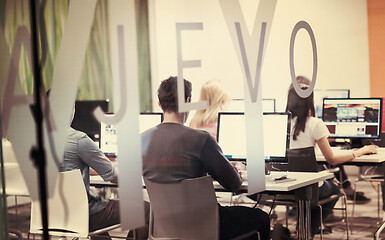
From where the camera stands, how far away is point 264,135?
3.61m

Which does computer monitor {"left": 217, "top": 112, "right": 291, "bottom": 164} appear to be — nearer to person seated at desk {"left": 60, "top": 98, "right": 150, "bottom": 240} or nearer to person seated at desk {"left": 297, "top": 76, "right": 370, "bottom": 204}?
person seated at desk {"left": 60, "top": 98, "right": 150, "bottom": 240}

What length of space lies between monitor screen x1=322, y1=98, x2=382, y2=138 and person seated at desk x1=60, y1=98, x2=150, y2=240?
2.72m

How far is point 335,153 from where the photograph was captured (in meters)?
4.75

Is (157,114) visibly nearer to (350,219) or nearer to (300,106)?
(300,106)

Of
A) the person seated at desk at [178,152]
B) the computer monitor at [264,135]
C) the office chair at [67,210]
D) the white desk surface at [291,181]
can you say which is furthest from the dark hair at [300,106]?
the office chair at [67,210]

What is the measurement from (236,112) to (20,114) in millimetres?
1379

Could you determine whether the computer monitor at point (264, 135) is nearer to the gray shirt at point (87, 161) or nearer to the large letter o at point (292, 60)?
the large letter o at point (292, 60)

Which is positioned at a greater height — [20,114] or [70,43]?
[70,43]

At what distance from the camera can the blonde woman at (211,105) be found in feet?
10.8

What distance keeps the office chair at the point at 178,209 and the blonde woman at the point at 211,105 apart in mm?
307

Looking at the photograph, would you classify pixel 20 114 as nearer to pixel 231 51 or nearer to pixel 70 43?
pixel 70 43

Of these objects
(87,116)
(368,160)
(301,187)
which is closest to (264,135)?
(301,187)

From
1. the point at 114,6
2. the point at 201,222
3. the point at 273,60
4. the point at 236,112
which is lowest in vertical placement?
the point at 201,222

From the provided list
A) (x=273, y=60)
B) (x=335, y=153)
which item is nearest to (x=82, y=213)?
(x=273, y=60)
